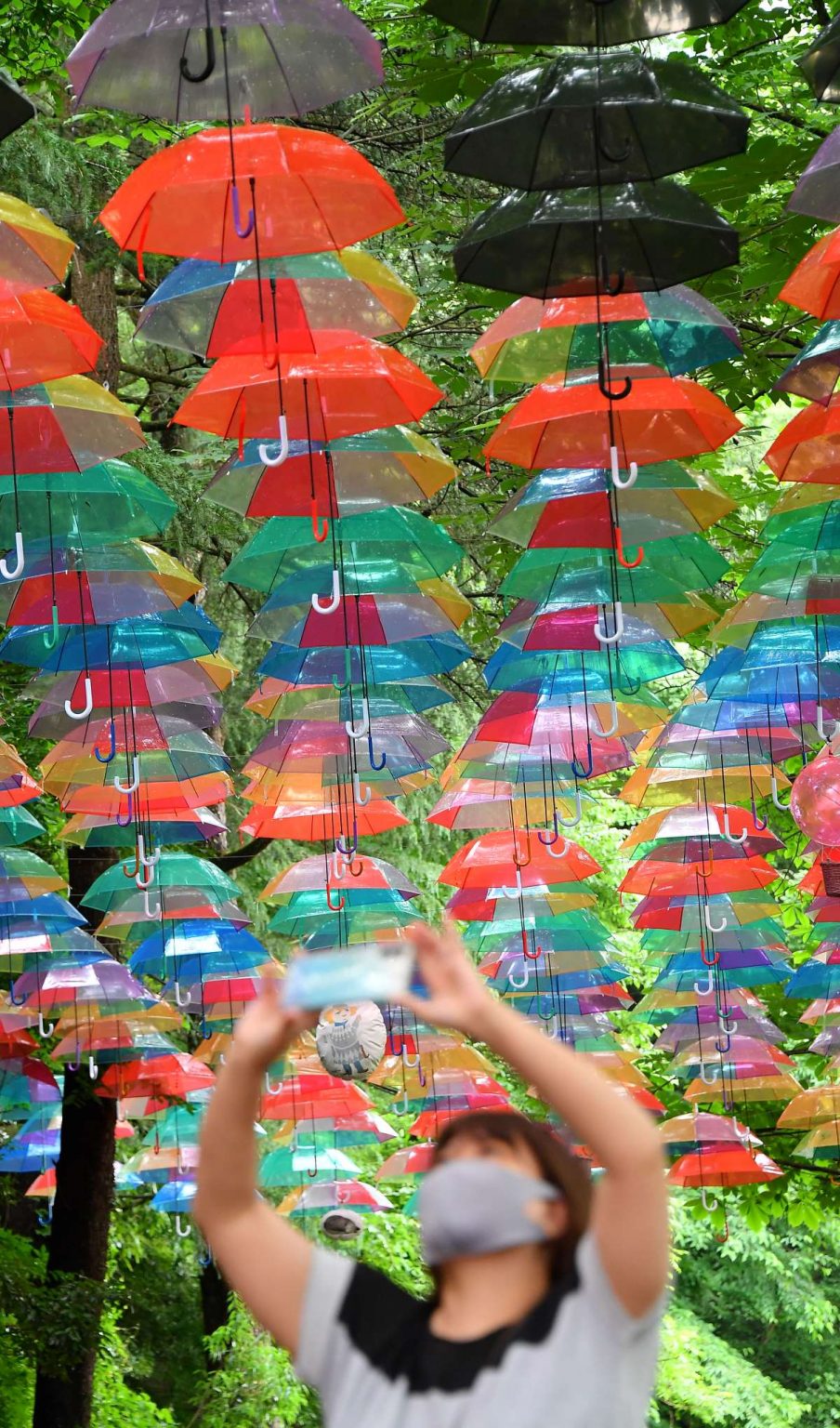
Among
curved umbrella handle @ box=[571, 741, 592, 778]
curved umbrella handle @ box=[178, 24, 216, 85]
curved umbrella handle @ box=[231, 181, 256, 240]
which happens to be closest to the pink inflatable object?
curved umbrella handle @ box=[571, 741, 592, 778]

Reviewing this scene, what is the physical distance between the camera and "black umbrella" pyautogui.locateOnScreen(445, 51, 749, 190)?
4.16 metres

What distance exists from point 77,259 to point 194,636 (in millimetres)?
3946

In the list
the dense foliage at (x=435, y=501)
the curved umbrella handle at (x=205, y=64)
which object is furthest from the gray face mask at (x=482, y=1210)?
the dense foliage at (x=435, y=501)

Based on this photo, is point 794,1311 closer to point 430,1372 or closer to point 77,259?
point 77,259

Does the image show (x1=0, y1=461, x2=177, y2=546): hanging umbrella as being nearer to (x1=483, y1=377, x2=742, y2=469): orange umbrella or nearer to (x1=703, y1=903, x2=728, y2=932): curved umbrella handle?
(x1=483, y1=377, x2=742, y2=469): orange umbrella

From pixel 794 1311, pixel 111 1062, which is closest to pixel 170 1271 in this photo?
pixel 794 1311

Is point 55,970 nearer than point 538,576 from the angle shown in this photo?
No

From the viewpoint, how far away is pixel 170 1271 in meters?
21.8

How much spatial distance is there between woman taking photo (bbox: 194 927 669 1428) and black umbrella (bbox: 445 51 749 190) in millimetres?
2625

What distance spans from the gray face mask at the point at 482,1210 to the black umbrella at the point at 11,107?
9.17 ft

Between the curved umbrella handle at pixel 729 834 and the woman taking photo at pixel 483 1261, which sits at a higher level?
the curved umbrella handle at pixel 729 834

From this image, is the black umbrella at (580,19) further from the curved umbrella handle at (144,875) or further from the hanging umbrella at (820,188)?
the curved umbrella handle at (144,875)

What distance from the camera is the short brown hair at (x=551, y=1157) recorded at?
2.13 m

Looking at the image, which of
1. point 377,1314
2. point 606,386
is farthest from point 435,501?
point 377,1314
